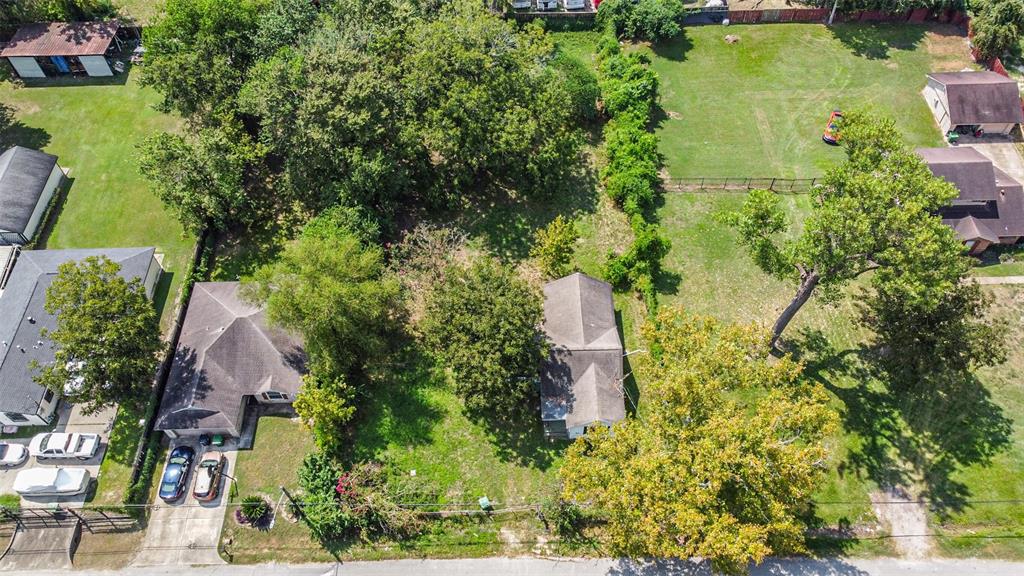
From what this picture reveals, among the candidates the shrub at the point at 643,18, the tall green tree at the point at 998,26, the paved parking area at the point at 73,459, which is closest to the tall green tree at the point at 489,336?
the paved parking area at the point at 73,459

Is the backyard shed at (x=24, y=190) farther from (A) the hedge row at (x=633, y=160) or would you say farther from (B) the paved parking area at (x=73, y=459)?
(A) the hedge row at (x=633, y=160)

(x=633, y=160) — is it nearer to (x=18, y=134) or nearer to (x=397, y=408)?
(x=397, y=408)

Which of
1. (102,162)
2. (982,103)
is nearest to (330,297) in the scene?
(102,162)

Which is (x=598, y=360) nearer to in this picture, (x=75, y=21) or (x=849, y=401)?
(x=849, y=401)

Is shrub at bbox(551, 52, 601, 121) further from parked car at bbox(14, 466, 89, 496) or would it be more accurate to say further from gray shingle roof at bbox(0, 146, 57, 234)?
parked car at bbox(14, 466, 89, 496)

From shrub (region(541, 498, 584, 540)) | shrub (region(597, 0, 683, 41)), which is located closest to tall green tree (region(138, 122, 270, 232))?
shrub (region(541, 498, 584, 540))
